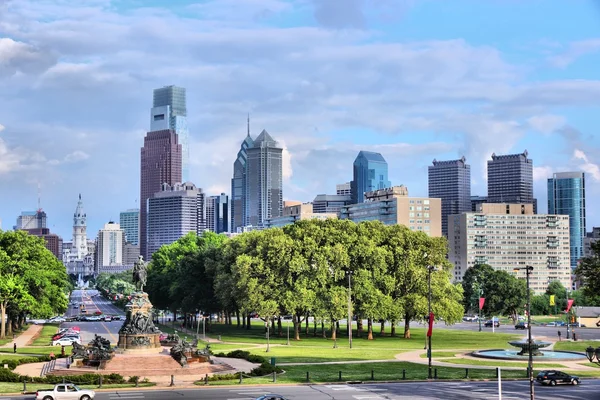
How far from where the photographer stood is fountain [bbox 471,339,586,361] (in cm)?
8544

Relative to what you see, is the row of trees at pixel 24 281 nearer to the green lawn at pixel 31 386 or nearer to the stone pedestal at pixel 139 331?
the stone pedestal at pixel 139 331

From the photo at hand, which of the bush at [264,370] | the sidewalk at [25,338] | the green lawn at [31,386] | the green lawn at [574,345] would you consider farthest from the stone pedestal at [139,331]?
the green lawn at [574,345]

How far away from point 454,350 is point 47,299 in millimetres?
59716

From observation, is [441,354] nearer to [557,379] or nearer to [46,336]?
[557,379]

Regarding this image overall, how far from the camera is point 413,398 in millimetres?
57719

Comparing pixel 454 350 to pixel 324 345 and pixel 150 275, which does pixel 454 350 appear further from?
pixel 150 275

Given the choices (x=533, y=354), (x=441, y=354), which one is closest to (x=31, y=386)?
(x=441, y=354)

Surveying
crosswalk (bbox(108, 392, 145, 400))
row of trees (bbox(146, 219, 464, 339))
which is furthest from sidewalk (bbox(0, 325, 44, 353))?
crosswalk (bbox(108, 392, 145, 400))

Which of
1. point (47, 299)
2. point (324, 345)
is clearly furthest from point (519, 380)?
point (47, 299)

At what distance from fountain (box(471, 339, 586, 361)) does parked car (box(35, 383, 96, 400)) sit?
151 feet

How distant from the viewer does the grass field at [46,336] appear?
111 metres

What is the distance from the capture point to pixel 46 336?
12725 centimetres

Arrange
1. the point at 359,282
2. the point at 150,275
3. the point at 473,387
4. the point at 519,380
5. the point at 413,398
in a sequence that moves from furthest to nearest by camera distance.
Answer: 1. the point at 150,275
2. the point at 359,282
3. the point at 519,380
4. the point at 473,387
5. the point at 413,398

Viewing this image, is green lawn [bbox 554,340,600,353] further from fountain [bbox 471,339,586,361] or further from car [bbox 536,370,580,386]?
car [bbox 536,370,580,386]
